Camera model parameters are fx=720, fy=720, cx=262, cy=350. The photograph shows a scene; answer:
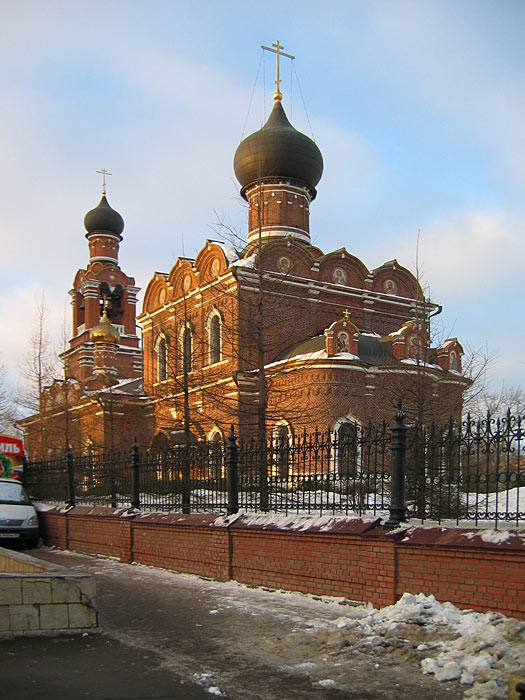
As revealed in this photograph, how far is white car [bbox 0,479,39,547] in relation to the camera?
13.7 m

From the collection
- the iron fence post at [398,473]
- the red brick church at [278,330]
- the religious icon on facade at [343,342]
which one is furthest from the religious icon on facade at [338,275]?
the iron fence post at [398,473]

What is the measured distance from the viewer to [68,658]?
535 centimetres

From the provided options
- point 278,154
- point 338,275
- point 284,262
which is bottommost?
point 338,275

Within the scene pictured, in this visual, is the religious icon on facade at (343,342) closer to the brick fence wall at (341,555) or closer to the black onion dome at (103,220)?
the brick fence wall at (341,555)

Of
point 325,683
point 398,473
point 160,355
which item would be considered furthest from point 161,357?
point 325,683

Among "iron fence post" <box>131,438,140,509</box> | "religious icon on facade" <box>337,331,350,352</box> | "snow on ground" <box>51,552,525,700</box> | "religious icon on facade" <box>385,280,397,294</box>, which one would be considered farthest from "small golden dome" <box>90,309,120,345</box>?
"snow on ground" <box>51,552,525,700</box>

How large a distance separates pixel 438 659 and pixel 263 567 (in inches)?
142

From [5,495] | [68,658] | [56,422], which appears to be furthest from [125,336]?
[68,658]

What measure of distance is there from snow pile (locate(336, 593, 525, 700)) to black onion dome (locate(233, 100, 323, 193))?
80.0 feet

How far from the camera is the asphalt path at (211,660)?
4617 mm

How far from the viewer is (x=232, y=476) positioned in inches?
373

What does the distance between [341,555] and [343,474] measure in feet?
3.50

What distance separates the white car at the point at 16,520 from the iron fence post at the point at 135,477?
136 inches

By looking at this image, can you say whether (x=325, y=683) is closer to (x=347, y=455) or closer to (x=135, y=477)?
(x=347, y=455)
